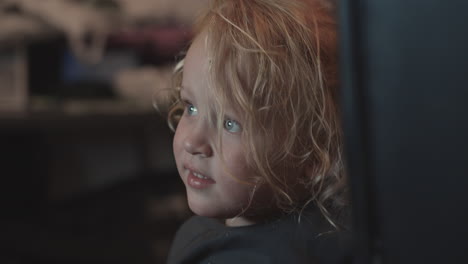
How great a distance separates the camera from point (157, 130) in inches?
103

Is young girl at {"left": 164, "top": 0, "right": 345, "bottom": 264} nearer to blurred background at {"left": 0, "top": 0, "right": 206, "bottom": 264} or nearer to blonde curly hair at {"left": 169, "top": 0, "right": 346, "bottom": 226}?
blonde curly hair at {"left": 169, "top": 0, "right": 346, "bottom": 226}

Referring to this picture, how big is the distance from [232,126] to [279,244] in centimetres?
13

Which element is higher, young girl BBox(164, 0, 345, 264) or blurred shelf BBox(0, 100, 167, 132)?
young girl BBox(164, 0, 345, 264)

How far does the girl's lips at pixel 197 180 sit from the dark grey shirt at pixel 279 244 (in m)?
0.06

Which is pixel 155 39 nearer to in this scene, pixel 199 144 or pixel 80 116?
pixel 80 116

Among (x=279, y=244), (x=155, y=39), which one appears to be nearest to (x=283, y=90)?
(x=279, y=244)

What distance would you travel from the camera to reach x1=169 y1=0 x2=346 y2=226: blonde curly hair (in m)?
0.57

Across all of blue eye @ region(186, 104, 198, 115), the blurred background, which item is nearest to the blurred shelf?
the blurred background

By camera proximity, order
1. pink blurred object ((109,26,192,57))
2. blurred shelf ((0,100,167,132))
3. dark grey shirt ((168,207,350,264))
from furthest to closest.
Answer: pink blurred object ((109,26,192,57)) → blurred shelf ((0,100,167,132)) → dark grey shirt ((168,207,350,264))

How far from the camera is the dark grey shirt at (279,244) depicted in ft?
1.77

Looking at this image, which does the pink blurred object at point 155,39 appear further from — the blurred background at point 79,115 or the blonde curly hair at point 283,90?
the blonde curly hair at point 283,90

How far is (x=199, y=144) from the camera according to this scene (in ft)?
1.89

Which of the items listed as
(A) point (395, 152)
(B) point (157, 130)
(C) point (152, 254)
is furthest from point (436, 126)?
(B) point (157, 130)

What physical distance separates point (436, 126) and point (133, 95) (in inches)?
74.9
